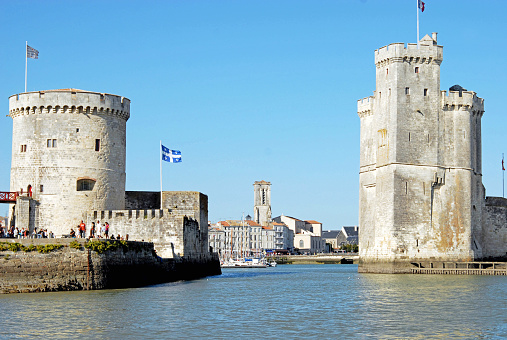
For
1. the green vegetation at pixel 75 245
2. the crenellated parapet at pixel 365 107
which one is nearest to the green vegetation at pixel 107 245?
the green vegetation at pixel 75 245

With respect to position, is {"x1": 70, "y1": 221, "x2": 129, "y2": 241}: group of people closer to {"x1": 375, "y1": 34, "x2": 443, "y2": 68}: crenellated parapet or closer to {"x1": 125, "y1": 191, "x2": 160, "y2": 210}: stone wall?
{"x1": 125, "y1": 191, "x2": 160, "y2": 210}: stone wall

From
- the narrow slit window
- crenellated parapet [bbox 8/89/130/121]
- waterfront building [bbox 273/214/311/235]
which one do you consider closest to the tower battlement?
crenellated parapet [bbox 8/89/130/121]

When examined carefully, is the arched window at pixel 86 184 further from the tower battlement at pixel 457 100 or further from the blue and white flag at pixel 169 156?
the tower battlement at pixel 457 100

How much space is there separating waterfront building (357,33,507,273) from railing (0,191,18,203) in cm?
2426

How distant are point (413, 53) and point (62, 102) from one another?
24286 millimetres

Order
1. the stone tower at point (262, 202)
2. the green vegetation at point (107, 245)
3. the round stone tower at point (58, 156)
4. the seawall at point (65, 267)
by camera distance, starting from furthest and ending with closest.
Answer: the stone tower at point (262, 202) < the round stone tower at point (58, 156) < the green vegetation at point (107, 245) < the seawall at point (65, 267)

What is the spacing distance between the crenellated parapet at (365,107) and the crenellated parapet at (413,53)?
3.98 metres

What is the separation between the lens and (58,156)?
3878 centimetres

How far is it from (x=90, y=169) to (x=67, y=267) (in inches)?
457

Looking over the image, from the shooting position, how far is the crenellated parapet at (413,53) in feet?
166

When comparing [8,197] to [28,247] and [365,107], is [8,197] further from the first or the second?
[365,107]

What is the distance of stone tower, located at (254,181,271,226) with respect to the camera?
162m

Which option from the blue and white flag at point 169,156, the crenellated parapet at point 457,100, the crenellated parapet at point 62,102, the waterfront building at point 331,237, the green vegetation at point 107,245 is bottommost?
the waterfront building at point 331,237

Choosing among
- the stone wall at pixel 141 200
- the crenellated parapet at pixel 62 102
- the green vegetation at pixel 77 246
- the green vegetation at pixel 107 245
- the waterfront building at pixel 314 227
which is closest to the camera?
the green vegetation at pixel 77 246
